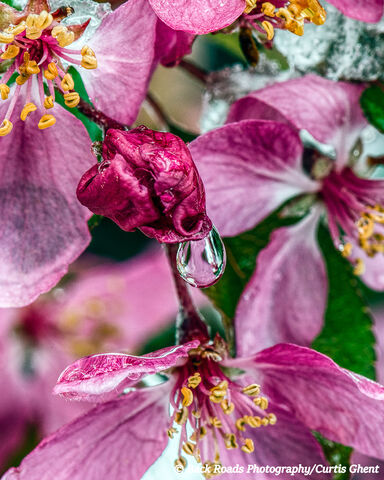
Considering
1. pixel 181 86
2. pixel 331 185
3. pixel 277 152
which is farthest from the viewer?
pixel 181 86

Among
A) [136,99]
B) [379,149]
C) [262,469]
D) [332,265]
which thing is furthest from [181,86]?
[262,469]

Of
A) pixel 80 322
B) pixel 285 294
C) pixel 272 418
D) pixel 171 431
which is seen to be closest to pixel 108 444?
pixel 171 431

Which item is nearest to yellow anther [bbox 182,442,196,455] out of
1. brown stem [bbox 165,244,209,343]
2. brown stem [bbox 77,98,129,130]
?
brown stem [bbox 165,244,209,343]

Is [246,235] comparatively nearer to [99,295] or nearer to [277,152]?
[277,152]

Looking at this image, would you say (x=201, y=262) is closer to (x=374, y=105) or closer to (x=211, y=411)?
(x=211, y=411)

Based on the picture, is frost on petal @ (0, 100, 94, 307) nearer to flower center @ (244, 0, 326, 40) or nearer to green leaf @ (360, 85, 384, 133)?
flower center @ (244, 0, 326, 40)

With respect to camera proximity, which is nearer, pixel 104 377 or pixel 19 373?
pixel 104 377

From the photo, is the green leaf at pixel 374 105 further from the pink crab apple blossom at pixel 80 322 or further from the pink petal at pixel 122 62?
the pink crab apple blossom at pixel 80 322
